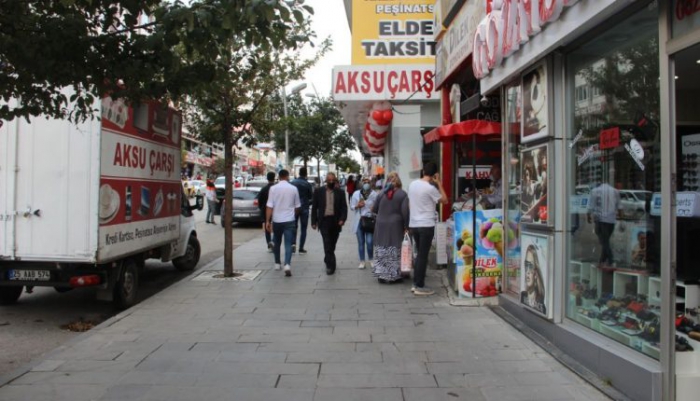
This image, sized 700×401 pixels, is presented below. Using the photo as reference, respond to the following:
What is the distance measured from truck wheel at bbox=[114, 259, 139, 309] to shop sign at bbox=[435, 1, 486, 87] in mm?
5548

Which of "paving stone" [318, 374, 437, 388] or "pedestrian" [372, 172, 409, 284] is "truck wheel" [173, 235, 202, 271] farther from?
"paving stone" [318, 374, 437, 388]

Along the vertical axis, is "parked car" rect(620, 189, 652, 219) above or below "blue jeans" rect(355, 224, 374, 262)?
above

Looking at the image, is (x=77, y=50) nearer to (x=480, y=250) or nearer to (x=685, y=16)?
(x=685, y=16)

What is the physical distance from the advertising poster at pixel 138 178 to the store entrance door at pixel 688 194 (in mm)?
5749

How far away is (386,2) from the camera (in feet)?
46.2

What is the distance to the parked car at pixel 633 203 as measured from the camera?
426cm

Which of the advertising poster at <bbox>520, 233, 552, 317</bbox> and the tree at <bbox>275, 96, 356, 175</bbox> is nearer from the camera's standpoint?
the advertising poster at <bbox>520, 233, 552, 317</bbox>

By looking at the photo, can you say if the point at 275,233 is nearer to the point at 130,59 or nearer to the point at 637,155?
the point at 130,59

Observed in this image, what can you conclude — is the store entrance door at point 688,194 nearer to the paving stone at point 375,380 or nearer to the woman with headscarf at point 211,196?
the paving stone at point 375,380

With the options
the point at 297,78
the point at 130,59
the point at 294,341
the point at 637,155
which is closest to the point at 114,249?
the point at 294,341

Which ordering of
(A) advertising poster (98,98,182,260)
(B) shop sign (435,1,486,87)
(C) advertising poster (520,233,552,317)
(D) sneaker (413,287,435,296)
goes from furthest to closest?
(D) sneaker (413,287,435,296)
(B) shop sign (435,1,486,87)
(A) advertising poster (98,98,182,260)
(C) advertising poster (520,233,552,317)

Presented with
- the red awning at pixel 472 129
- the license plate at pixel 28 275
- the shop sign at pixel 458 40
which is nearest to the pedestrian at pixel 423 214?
the red awning at pixel 472 129

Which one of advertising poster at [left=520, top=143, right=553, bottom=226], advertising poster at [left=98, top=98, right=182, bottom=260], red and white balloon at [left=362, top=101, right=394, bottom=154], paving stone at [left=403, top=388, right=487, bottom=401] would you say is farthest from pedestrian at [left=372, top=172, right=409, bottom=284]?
red and white balloon at [left=362, top=101, right=394, bottom=154]

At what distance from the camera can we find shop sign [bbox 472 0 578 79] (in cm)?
481
